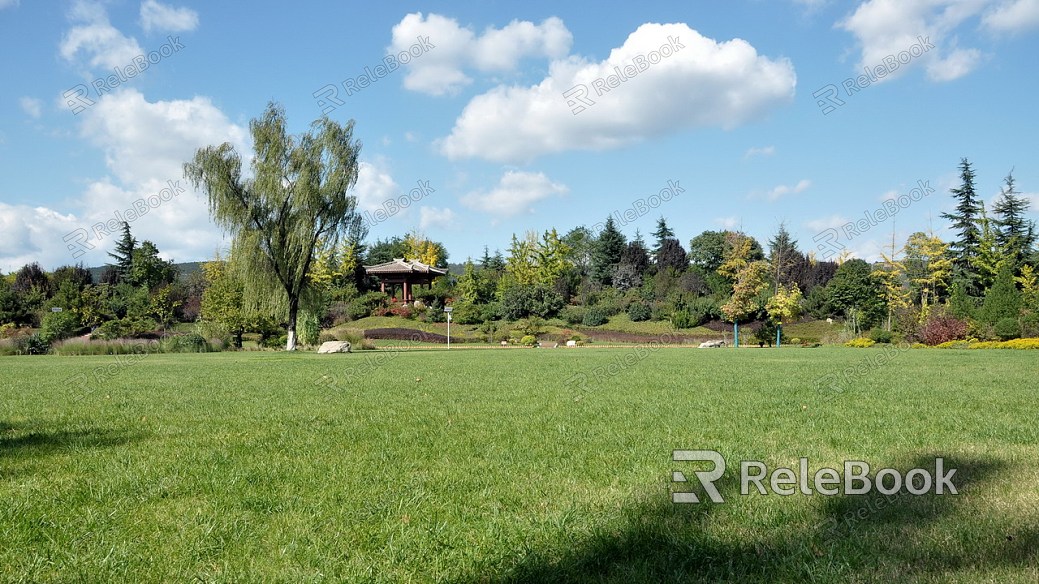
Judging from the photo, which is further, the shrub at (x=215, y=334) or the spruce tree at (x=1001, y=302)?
the shrub at (x=215, y=334)

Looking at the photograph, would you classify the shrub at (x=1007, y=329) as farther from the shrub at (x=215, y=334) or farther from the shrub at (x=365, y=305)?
the shrub at (x=365, y=305)

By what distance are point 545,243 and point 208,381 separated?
1985 inches

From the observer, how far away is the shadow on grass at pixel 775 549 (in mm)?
2625

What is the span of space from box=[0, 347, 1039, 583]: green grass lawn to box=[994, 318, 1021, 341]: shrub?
961 inches

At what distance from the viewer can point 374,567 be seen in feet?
8.93

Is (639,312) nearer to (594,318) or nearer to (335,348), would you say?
(594,318)

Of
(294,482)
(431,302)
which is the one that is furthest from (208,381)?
(431,302)

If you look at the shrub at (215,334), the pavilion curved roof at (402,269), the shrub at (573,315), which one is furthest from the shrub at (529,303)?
the shrub at (215,334)

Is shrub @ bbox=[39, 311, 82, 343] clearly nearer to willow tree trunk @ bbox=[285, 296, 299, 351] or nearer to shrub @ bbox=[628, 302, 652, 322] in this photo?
willow tree trunk @ bbox=[285, 296, 299, 351]

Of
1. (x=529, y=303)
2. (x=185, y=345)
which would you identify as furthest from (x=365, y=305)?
(x=185, y=345)

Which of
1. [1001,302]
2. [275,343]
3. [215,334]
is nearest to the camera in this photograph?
[1001,302]

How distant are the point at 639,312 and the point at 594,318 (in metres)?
3.57

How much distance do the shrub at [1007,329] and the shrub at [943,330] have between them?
1570mm

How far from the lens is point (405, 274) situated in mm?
54906
